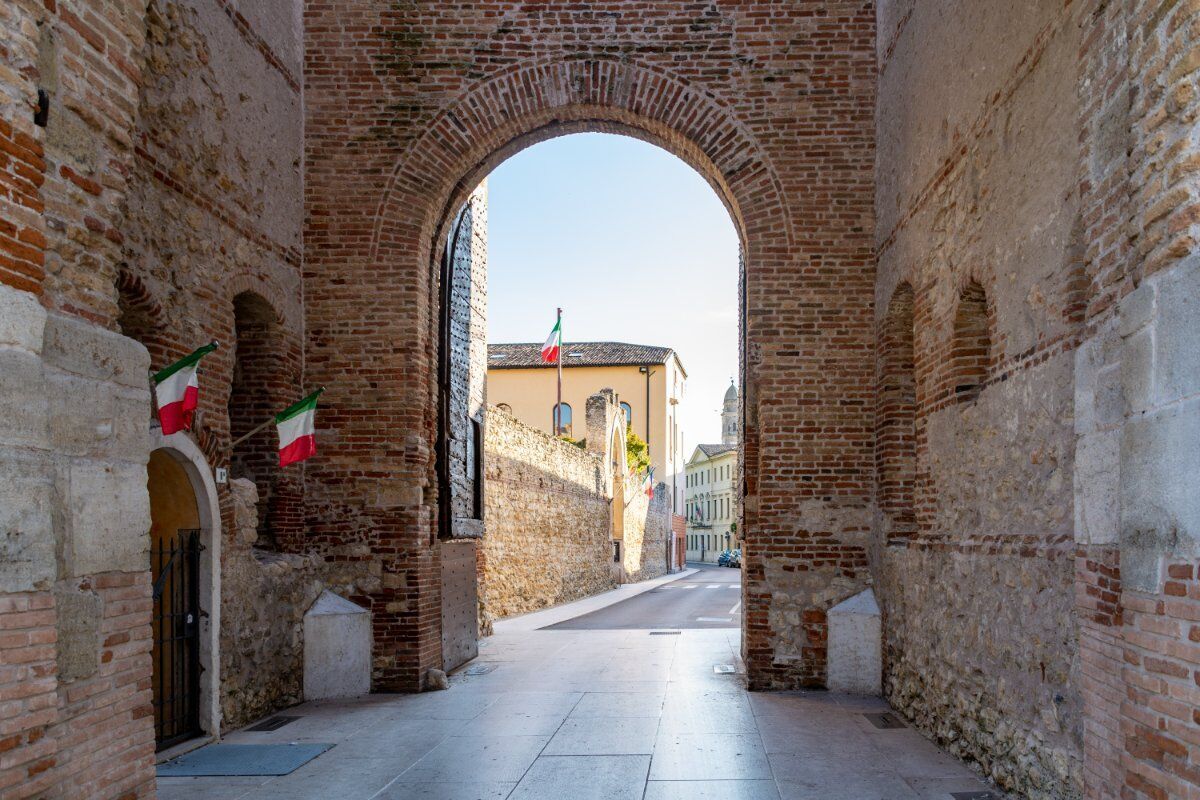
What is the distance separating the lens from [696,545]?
3428 inches

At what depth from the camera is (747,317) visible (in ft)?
32.8

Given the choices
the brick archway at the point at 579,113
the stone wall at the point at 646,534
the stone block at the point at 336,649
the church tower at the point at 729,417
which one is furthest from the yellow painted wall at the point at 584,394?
the church tower at the point at 729,417

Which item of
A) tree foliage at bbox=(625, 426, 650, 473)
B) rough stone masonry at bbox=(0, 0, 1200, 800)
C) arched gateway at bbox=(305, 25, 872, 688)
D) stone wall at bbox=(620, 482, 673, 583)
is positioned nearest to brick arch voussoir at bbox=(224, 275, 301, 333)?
rough stone masonry at bbox=(0, 0, 1200, 800)

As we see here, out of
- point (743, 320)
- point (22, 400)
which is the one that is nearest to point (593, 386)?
point (743, 320)

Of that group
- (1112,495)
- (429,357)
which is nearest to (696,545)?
(429,357)

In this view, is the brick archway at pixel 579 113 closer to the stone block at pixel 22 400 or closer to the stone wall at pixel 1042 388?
the stone wall at pixel 1042 388

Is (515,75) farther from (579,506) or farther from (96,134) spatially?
(579,506)

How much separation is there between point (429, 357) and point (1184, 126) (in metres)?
7.75

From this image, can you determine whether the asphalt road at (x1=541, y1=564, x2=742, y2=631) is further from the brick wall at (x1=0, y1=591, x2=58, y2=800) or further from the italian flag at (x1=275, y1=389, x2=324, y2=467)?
the brick wall at (x1=0, y1=591, x2=58, y2=800)

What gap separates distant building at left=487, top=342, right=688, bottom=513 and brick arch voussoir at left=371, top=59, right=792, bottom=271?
130 ft

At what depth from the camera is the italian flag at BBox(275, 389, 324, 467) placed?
7879 millimetres

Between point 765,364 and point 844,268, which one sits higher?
point 844,268

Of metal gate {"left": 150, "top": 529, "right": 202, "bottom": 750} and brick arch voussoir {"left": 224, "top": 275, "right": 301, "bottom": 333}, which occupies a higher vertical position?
brick arch voussoir {"left": 224, "top": 275, "right": 301, "bottom": 333}

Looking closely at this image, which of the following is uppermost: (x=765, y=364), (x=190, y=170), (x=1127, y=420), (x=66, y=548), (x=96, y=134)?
(x=190, y=170)
